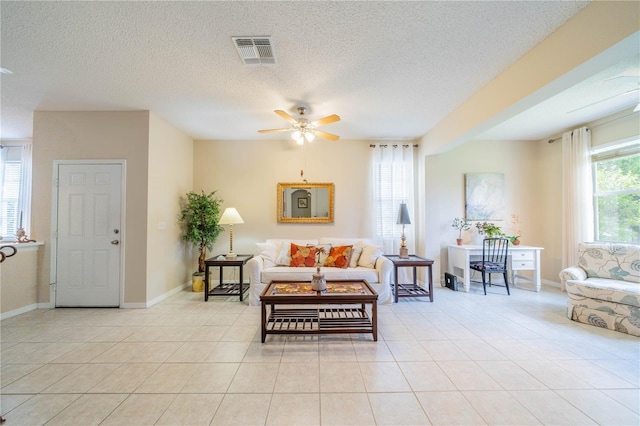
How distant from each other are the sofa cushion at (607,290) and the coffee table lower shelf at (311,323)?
2.67 meters

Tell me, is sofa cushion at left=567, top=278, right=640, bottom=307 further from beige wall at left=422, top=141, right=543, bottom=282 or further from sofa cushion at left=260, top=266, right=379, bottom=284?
sofa cushion at left=260, top=266, right=379, bottom=284

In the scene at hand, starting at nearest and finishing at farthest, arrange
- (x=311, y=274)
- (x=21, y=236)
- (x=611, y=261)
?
(x=611, y=261) → (x=21, y=236) → (x=311, y=274)

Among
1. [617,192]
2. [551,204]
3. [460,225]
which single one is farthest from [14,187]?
[617,192]

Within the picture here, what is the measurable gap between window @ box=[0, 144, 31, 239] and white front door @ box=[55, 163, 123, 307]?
2.54m

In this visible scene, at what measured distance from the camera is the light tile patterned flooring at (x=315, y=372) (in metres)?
1.72

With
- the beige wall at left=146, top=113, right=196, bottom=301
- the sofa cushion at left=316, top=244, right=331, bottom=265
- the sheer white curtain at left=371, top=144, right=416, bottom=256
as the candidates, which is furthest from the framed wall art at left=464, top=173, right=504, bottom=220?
the beige wall at left=146, top=113, right=196, bottom=301

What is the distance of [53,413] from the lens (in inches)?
68.3

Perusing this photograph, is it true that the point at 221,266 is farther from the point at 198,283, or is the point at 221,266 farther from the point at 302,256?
the point at 302,256

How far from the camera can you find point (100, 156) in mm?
3791

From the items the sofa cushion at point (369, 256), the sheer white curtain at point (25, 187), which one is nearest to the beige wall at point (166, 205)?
the sofa cushion at point (369, 256)

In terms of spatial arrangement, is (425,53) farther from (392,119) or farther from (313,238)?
(313,238)

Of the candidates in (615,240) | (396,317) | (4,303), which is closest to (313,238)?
(396,317)

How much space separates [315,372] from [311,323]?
68 centimetres

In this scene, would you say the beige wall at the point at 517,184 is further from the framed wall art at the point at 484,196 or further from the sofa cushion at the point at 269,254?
the sofa cushion at the point at 269,254
